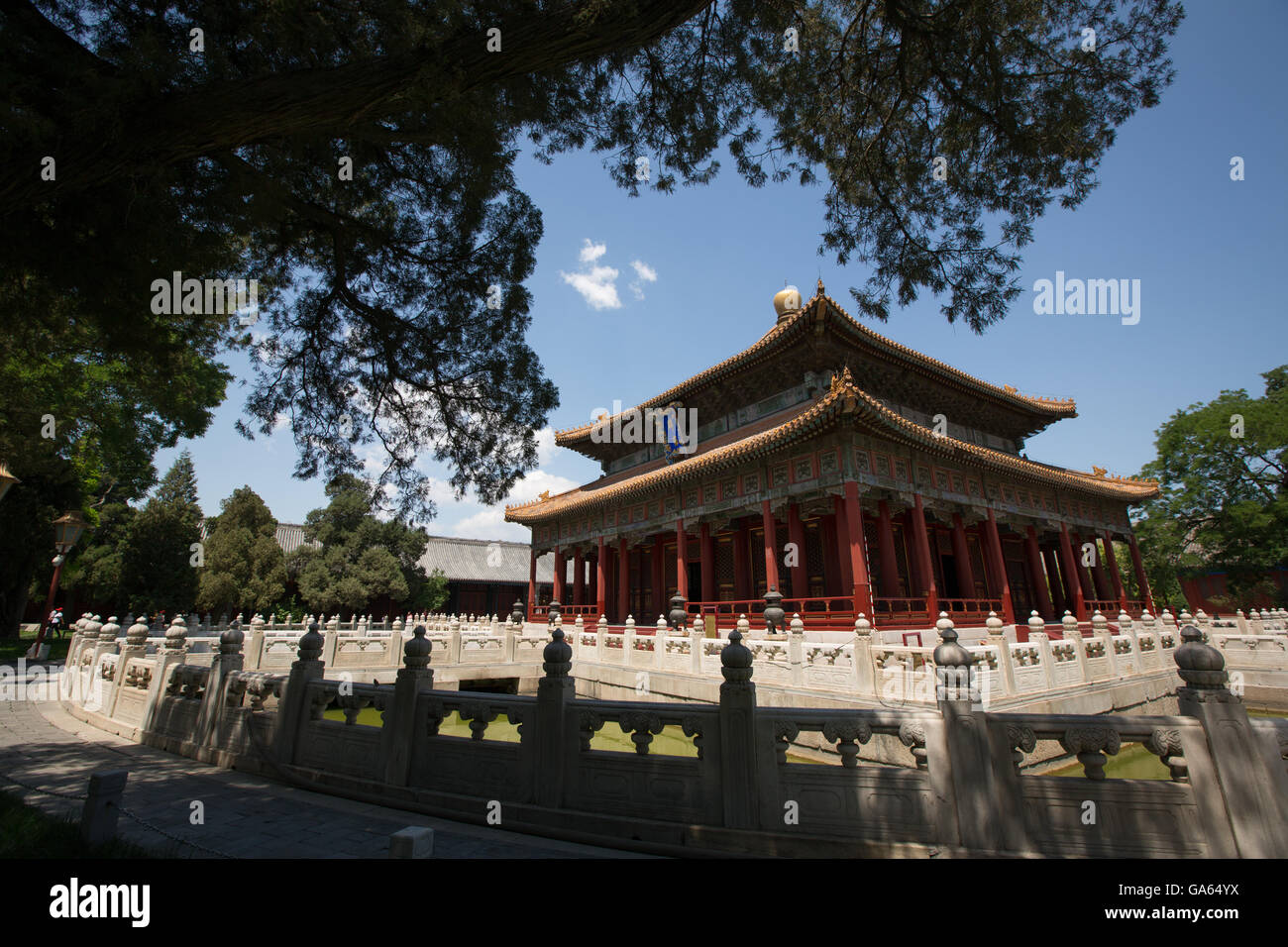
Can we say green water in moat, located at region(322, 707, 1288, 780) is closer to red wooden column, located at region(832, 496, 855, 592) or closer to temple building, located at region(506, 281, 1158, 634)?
temple building, located at region(506, 281, 1158, 634)

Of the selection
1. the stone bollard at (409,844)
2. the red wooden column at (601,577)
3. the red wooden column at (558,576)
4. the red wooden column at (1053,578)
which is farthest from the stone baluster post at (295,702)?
the red wooden column at (1053,578)

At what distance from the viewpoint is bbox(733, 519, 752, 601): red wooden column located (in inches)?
671

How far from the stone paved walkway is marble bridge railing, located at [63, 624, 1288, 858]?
0.68ft

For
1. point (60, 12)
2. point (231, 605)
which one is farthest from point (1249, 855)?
point (231, 605)

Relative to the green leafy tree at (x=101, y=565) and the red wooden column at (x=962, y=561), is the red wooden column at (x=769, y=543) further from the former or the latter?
the green leafy tree at (x=101, y=565)

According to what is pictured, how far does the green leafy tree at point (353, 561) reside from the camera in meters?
25.7

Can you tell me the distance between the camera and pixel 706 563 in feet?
54.6

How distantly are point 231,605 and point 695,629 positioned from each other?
23004 mm

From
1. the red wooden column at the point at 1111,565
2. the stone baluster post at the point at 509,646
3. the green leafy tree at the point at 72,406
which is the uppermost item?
the green leafy tree at the point at 72,406

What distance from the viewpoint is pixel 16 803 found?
13.3 ft

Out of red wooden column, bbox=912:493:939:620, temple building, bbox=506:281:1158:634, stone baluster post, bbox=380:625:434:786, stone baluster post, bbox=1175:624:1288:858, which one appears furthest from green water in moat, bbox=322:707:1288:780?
red wooden column, bbox=912:493:939:620

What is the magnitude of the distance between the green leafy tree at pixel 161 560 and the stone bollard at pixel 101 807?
23957 mm

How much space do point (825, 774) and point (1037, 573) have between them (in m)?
20.2

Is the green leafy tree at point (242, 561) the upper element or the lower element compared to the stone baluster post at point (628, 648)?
upper
